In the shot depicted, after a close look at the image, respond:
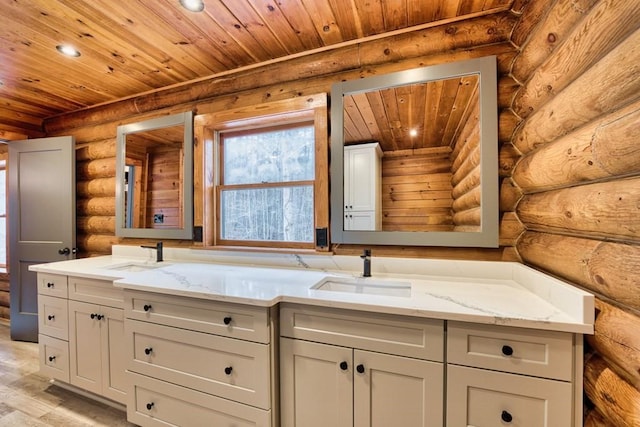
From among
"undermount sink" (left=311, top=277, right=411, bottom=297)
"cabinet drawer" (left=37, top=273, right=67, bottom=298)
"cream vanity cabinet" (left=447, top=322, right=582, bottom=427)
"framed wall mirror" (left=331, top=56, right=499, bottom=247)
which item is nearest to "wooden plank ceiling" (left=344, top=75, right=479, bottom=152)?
"framed wall mirror" (left=331, top=56, right=499, bottom=247)

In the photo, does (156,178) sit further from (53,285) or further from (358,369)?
(358,369)

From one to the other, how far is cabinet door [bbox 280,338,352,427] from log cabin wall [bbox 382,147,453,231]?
871 mm

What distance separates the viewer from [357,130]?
1854 millimetres

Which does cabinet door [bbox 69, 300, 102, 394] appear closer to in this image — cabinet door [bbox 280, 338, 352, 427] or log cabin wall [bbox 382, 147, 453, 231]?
cabinet door [bbox 280, 338, 352, 427]

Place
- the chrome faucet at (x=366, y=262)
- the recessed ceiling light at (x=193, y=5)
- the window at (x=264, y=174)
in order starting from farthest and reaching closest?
the window at (x=264, y=174)
the chrome faucet at (x=366, y=262)
the recessed ceiling light at (x=193, y=5)

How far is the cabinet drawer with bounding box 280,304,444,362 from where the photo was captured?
1.14 meters

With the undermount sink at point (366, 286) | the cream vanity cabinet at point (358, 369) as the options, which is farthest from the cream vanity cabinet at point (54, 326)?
the undermount sink at point (366, 286)

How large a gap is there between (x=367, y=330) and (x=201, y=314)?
89 cm

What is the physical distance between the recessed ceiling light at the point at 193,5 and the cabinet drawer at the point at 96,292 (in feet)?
5.85

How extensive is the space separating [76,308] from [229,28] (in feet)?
7.26

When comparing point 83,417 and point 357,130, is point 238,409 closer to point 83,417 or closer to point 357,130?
point 83,417

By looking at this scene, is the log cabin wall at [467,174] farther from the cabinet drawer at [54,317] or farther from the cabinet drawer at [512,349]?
the cabinet drawer at [54,317]

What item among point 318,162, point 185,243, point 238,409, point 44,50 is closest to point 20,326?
point 185,243

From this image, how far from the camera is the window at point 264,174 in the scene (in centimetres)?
195
